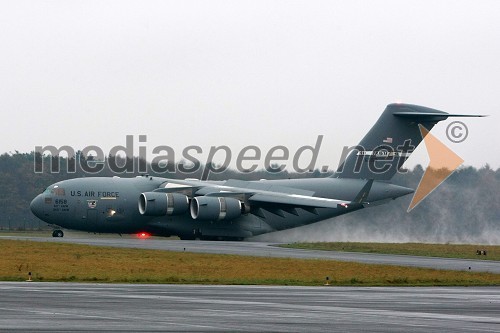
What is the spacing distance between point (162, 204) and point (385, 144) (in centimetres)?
1594

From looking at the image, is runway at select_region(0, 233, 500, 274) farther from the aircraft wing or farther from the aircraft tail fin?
the aircraft tail fin

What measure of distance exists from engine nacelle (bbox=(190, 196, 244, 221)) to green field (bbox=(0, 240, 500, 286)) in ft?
56.4

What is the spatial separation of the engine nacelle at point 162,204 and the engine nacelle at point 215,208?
801mm

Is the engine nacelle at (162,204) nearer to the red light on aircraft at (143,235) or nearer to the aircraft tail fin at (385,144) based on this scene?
the red light on aircraft at (143,235)

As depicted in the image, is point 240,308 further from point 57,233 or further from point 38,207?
point 57,233

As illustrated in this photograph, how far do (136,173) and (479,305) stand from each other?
239ft

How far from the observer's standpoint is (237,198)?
219ft

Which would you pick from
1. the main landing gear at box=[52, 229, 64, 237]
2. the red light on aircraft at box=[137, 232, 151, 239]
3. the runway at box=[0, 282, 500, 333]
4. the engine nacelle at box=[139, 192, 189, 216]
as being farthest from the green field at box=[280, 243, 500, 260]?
the runway at box=[0, 282, 500, 333]

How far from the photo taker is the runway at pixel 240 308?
62.3ft

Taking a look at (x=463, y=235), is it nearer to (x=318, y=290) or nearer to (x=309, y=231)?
(x=309, y=231)

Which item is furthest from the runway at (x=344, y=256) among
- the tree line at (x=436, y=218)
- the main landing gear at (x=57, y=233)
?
the tree line at (x=436, y=218)

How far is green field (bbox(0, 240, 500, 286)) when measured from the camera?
35.0 meters

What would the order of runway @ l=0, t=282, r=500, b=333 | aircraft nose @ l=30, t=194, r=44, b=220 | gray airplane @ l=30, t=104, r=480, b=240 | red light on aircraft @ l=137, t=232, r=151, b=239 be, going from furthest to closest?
red light on aircraft @ l=137, t=232, r=151, b=239 → aircraft nose @ l=30, t=194, r=44, b=220 → gray airplane @ l=30, t=104, r=480, b=240 → runway @ l=0, t=282, r=500, b=333

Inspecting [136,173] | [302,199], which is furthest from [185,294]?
[136,173]
